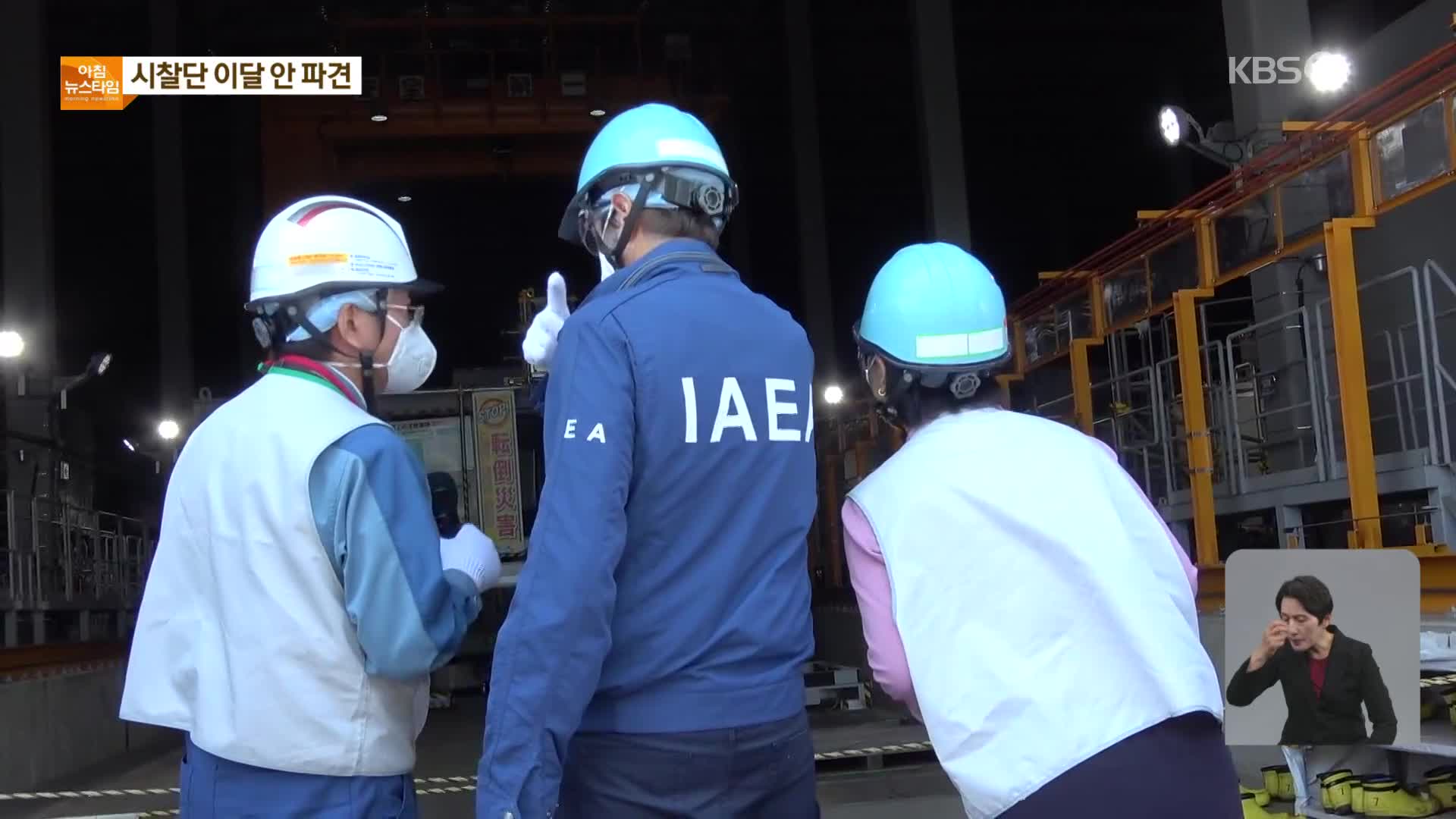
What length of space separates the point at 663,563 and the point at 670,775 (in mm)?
353

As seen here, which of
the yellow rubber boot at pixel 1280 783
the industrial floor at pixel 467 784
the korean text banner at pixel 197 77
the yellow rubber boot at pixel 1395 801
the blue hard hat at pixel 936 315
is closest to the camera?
the blue hard hat at pixel 936 315

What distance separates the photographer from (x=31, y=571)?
12.9m

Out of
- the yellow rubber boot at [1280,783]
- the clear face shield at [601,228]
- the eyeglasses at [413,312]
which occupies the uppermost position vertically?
the clear face shield at [601,228]

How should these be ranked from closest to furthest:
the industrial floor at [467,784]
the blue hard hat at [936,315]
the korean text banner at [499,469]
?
the blue hard hat at [936,315] → the industrial floor at [467,784] → the korean text banner at [499,469]

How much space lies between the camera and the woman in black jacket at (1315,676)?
3.83 m

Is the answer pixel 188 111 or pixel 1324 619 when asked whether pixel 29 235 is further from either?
pixel 1324 619

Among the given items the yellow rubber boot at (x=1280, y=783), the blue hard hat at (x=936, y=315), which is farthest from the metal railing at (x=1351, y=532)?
the blue hard hat at (x=936, y=315)

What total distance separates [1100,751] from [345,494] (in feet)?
4.61

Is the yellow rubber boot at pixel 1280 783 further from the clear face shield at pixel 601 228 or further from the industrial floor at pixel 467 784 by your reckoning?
the clear face shield at pixel 601 228

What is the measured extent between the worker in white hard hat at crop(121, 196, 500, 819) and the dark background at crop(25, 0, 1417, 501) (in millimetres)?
22457

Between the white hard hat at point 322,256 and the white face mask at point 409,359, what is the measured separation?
0.39ft

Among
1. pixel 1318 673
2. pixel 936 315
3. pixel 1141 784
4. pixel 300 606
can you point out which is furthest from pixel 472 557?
pixel 1318 673

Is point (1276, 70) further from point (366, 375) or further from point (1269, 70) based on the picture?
point (366, 375)

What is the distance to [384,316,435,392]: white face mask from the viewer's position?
9.44 feet
